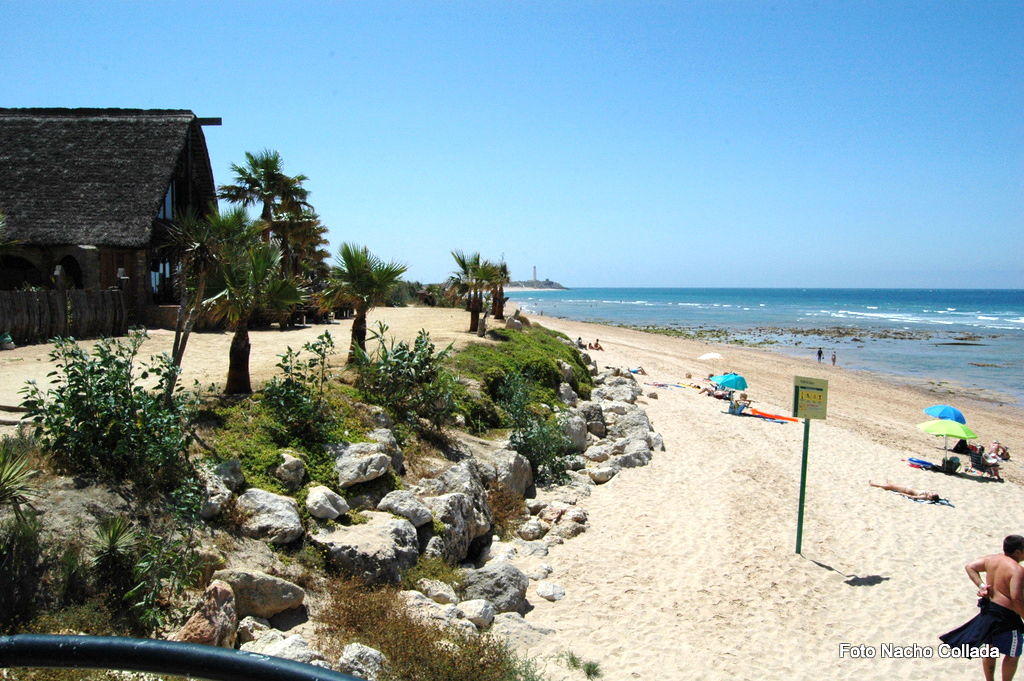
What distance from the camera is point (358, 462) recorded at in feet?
28.7

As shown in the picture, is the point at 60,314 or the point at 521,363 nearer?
the point at 60,314

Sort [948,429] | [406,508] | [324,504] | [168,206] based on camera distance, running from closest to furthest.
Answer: [324,504] < [406,508] < [948,429] < [168,206]

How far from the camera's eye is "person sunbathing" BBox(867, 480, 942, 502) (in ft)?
43.9

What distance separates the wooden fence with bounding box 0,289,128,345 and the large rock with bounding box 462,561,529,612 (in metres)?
11.5

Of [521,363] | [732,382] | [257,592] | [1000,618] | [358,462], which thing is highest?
[521,363]

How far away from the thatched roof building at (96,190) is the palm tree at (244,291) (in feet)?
33.5

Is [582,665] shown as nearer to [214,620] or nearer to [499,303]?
[214,620]

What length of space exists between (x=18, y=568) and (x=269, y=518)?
2278 mm

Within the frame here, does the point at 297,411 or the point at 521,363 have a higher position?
the point at 297,411

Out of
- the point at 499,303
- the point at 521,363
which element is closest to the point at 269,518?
the point at 521,363

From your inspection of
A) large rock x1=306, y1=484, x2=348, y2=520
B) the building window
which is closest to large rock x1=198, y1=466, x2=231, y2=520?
large rock x1=306, y1=484, x2=348, y2=520

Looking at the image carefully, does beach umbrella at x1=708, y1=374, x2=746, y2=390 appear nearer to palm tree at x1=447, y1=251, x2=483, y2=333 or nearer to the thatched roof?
palm tree at x1=447, y1=251, x2=483, y2=333

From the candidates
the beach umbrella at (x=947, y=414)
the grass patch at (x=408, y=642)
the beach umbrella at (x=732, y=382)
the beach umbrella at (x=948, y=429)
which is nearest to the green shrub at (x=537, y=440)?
the grass patch at (x=408, y=642)

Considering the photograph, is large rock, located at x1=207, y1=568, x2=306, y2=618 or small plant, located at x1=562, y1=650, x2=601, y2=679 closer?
large rock, located at x1=207, y1=568, x2=306, y2=618
